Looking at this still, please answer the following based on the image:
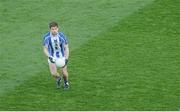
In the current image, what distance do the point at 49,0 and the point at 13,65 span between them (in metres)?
5.96

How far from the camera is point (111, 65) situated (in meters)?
17.2

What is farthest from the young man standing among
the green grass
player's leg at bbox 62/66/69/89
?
the green grass

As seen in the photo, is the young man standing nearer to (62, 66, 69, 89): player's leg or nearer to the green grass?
(62, 66, 69, 89): player's leg

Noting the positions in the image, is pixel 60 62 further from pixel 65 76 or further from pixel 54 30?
pixel 54 30

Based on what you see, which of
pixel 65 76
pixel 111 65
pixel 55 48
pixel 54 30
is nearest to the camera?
pixel 54 30

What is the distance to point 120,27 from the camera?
2030 cm

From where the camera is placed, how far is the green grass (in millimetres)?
14664

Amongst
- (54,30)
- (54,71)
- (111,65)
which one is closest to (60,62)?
(54,71)

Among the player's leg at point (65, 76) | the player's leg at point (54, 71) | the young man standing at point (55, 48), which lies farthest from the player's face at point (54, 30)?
the player's leg at point (65, 76)

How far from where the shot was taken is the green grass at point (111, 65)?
48.1 feet

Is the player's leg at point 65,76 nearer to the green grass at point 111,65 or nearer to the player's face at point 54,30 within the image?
the green grass at point 111,65

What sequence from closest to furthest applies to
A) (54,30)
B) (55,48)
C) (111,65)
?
(54,30)
(55,48)
(111,65)

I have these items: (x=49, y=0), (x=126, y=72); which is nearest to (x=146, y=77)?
(x=126, y=72)

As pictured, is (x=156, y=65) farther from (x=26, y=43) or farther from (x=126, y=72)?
(x=26, y=43)
